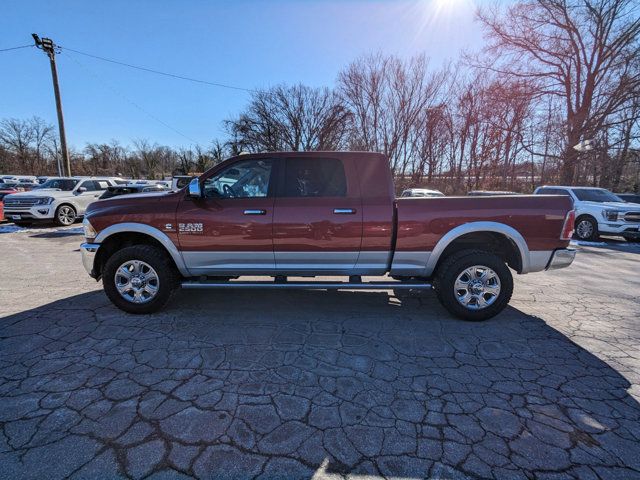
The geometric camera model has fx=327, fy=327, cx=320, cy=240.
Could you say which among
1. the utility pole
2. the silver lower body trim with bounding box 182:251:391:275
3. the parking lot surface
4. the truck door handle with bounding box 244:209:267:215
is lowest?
the parking lot surface

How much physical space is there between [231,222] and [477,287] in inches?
123

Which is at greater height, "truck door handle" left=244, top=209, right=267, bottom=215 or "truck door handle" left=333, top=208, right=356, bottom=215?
"truck door handle" left=333, top=208, right=356, bottom=215

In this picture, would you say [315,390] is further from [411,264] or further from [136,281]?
[136,281]

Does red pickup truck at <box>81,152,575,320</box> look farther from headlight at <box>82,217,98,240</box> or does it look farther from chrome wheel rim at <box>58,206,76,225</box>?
chrome wheel rim at <box>58,206,76,225</box>

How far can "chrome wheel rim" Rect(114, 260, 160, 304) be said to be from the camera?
4.09 metres

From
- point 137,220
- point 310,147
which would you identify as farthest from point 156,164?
point 137,220

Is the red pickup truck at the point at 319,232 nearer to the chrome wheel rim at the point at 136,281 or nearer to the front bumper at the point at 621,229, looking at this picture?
the chrome wheel rim at the point at 136,281

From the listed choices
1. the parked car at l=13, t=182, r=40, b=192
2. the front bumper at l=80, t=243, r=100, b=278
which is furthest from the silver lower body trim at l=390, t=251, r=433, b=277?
the parked car at l=13, t=182, r=40, b=192

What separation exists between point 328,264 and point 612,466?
2936mm

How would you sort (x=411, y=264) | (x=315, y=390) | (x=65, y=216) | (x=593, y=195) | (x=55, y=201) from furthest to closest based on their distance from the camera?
(x=65, y=216) → (x=55, y=201) → (x=593, y=195) → (x=411, y=264) → (x=315, y=390)

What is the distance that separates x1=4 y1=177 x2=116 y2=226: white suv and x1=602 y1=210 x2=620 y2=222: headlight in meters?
17.8

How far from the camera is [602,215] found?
35.2ft

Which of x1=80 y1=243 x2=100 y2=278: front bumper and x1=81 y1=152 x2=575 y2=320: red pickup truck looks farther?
x1=80 y1=243 x2=100 y2=278: front bumper

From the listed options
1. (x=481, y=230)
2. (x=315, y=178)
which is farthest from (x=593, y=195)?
(x=315, y=178)
